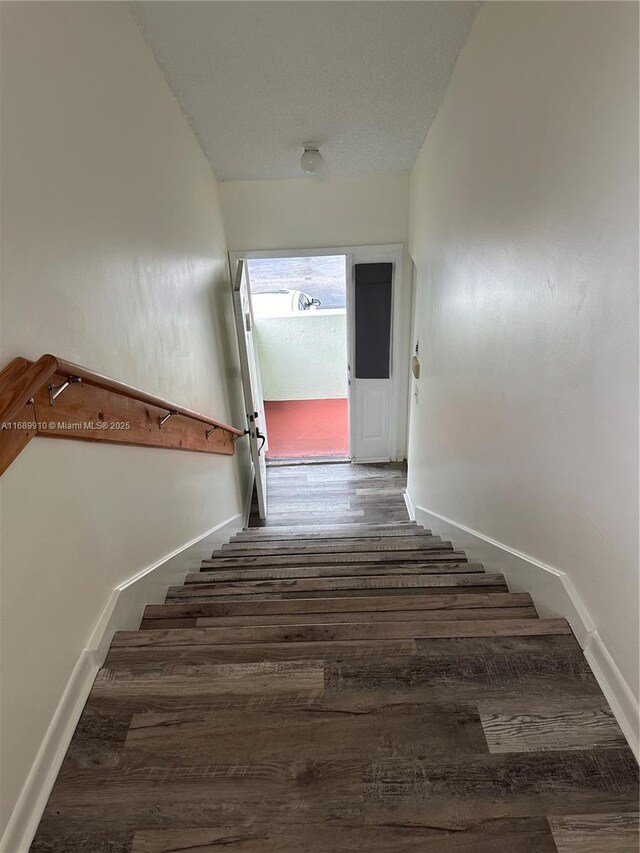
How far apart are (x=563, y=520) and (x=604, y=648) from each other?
32 cm

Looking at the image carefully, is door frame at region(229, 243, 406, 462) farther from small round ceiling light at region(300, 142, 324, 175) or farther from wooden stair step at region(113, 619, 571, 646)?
wooden stair step at region(113, 619, 571, 646)

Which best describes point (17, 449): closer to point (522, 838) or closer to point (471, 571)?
point (522, 838)

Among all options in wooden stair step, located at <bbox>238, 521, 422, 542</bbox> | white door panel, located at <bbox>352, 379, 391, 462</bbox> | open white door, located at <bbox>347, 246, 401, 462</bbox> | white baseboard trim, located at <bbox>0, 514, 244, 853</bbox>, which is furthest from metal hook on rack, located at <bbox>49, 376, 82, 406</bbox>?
white door panel, located at <bbox>352, 379, 391, 462</bbox>

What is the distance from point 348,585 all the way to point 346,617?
35 cm

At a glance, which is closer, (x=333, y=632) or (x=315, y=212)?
(x=333, y=632)

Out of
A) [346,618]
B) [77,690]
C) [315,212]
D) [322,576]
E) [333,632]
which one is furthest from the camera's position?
[315,212]

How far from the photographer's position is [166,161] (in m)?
2.21

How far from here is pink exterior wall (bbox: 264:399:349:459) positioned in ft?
18.5

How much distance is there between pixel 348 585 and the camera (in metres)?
1.88

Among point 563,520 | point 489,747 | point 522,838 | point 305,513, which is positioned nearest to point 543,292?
point 563,520

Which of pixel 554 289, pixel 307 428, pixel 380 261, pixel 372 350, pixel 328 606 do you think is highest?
pixel 380 261

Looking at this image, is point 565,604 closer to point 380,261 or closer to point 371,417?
point 380,261

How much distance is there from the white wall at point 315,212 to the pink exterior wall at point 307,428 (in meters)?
2.46

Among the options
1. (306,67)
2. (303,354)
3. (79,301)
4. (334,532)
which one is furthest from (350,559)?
(303,354)
